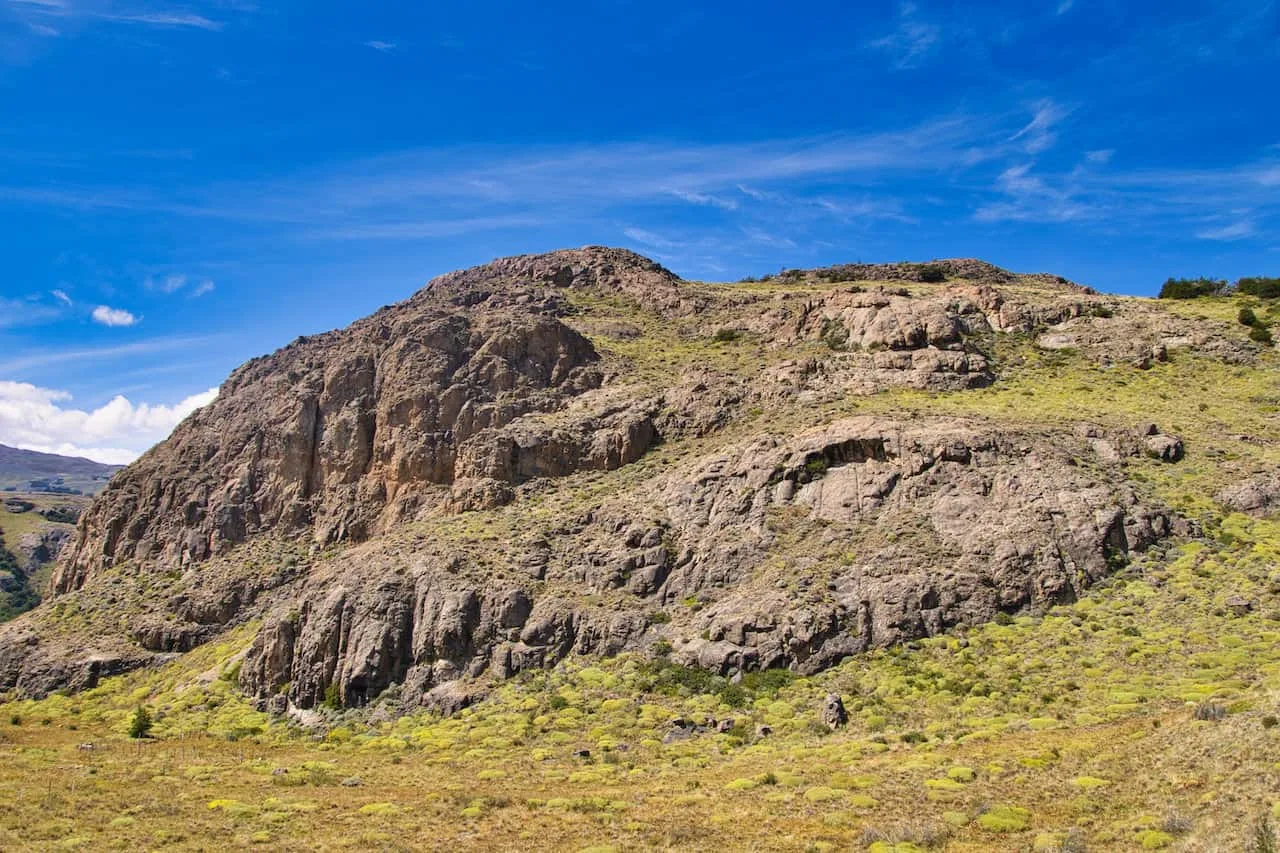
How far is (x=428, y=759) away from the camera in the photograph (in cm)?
3553

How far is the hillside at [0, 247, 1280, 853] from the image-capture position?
1039 inches

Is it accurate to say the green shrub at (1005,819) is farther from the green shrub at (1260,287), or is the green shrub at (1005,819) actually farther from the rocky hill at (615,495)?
the green shrub at (1260,287)

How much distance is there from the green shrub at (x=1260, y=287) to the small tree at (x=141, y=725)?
97760 mm

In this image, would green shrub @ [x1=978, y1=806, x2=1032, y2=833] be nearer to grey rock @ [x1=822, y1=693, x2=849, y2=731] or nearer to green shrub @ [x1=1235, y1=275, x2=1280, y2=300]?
grey rock @ [x1=822, y1=693, x2=849, y2=731]

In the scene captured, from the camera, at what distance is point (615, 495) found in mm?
53625

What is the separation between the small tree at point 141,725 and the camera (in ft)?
141

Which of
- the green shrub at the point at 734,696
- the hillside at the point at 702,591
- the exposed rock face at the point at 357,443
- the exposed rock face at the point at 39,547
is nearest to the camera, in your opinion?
the hillside at the point at 702,591

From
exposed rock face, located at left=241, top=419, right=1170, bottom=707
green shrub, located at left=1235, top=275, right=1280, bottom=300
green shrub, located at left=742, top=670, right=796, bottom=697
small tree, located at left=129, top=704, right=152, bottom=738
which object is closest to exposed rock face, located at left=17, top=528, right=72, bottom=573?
small tree, located at left=129, top=704, right=152, bottom=738

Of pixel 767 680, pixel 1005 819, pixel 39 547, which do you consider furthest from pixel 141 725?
pixel 39 547

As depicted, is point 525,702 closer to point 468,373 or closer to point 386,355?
point 468,373

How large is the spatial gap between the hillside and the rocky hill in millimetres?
272

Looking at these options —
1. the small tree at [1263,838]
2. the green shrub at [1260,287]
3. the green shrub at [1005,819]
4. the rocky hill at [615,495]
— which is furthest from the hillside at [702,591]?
the green shrub at [1260,287]

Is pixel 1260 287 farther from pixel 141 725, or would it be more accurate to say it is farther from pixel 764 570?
pixel 141 725

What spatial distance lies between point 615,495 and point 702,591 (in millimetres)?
11998
